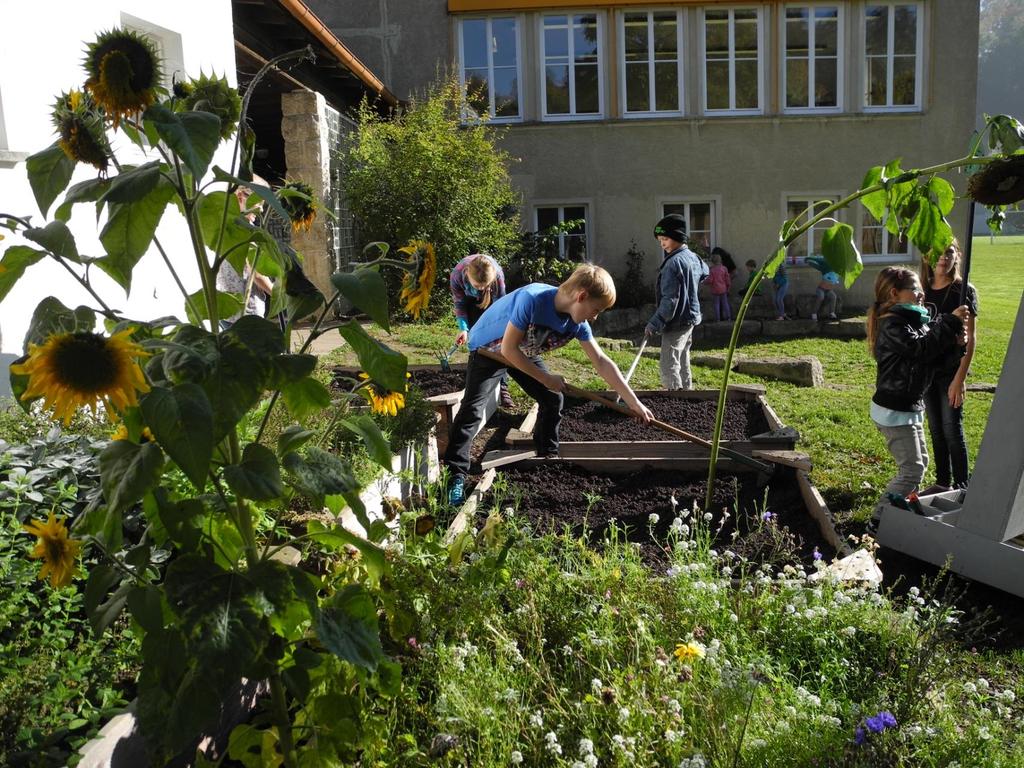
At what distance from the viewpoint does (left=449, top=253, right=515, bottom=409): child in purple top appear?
7.41 meters

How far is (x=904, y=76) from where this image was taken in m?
18.5

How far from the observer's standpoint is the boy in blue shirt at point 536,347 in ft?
17.0

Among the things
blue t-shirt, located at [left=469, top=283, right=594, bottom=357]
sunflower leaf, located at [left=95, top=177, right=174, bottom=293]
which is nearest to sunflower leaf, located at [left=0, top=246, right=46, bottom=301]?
sunflower leaf, located at [left=95, top=177, right=174, bottom=293]

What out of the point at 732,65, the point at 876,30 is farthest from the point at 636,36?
the point at 876,30

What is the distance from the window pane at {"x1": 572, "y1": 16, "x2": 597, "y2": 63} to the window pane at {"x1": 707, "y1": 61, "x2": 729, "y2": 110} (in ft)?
7.72

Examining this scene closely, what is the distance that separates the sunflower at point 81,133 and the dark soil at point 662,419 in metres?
5.33

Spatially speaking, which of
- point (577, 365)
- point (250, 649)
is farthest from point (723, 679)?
point (577, 365)

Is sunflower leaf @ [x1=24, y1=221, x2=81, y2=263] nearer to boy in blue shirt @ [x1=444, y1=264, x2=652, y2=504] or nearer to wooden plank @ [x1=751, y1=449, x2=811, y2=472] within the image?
boy in blue shirt @ [x1=444, y1=264, x2=652, y2=504]

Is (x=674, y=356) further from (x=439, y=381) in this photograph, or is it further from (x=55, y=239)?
(x=55, y=239)

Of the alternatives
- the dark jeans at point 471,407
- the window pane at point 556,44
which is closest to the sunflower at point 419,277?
the dark jeans at point 471,407

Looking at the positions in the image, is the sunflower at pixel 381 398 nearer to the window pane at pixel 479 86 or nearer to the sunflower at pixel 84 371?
the sunflower at pixel 84 371

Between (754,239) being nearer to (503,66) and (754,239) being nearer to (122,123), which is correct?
(503,66)

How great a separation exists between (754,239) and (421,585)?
16.9 m

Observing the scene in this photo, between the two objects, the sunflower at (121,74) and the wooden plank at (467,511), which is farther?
the wooden plank at (467,511)
